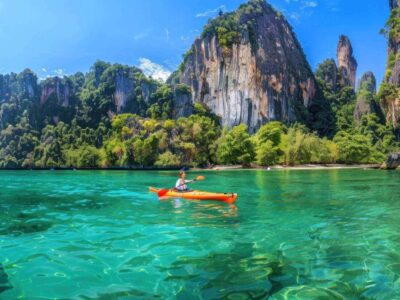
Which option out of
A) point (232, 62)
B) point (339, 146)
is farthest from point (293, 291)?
point (232, 62)

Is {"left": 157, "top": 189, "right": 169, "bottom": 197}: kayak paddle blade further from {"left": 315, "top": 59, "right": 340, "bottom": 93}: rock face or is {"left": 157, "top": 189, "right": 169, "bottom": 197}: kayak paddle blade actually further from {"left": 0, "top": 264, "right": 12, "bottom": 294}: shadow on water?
{"left": 315, "top": 59, "right": 340, "bottom": 93}: rock face

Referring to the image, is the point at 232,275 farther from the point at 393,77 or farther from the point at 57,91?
the point at 57,91

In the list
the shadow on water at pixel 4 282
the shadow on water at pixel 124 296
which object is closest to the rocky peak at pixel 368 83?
the shadow on water at pixel 124 296

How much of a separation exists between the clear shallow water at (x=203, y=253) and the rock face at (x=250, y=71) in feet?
359

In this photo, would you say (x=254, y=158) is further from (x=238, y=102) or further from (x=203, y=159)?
(x=238, y=102)

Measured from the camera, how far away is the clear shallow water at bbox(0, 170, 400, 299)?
734 centimetres

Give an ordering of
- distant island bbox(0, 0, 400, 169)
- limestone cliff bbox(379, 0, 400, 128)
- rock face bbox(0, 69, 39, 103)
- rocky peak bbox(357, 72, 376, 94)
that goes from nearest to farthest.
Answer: limestone cliff bbox(379, 0, 400, 128) → distant island bbox(0, 0, 400, 169) → rock face bbox(0, 69, 39, 103) → rocky peak bbox(357, 72, 376, 94)

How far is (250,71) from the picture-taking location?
415ft

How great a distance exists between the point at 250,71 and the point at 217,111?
57.5 ft

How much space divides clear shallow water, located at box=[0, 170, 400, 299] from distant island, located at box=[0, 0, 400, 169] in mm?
76111

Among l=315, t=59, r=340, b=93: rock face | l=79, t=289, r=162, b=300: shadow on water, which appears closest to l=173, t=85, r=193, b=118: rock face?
l=315, t=59, r=340, b=93: rock face

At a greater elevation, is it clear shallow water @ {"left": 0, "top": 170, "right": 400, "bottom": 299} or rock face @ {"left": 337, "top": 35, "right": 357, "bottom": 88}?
rock face @ {"left": 337, "top": 35, "right": 357, "bottom": 88}

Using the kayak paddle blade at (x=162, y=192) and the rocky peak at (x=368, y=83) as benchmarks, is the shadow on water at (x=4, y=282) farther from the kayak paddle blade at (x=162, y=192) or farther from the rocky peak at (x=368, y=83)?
the rocky peak at (x=368, y=83)

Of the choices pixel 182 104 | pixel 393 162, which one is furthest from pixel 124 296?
pixel 182 104
